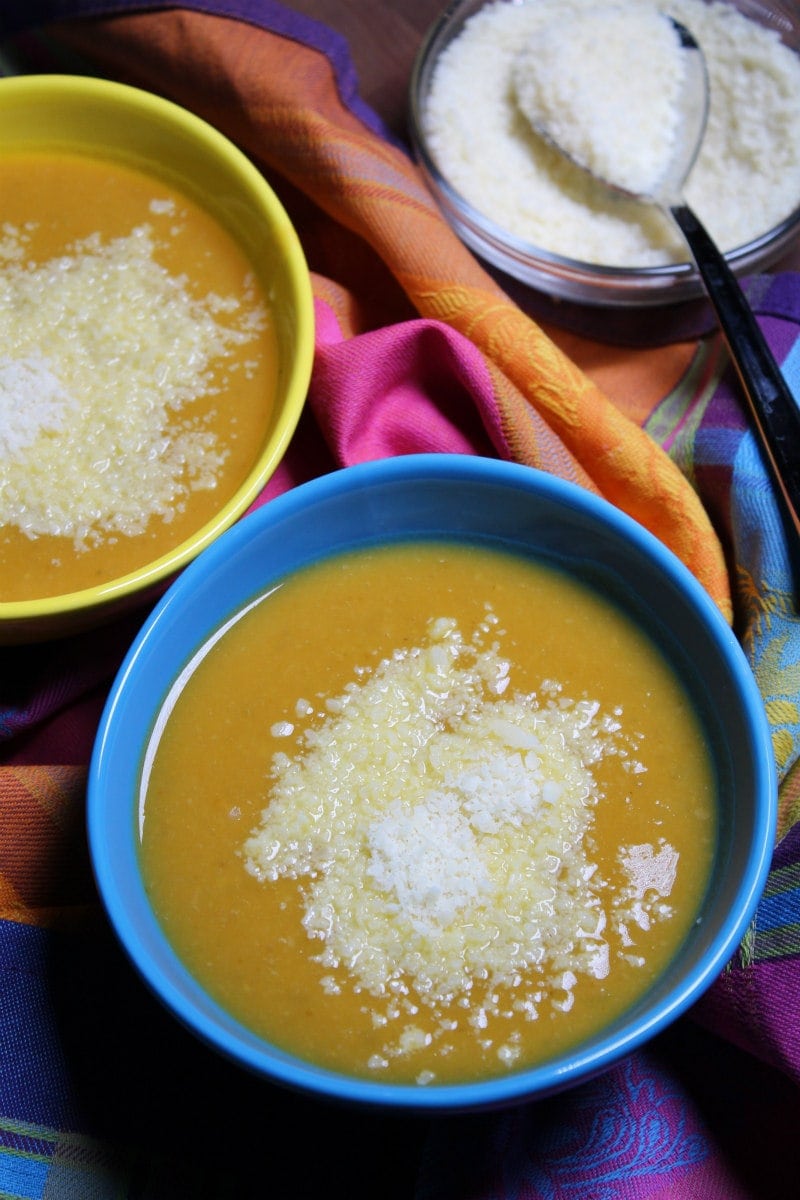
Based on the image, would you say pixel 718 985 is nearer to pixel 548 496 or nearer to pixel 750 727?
pixel 750 727

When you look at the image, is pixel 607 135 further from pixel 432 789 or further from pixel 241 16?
pixel 432 789

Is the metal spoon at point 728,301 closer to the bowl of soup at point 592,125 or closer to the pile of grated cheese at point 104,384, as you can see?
the bowl of soup at point 592,125

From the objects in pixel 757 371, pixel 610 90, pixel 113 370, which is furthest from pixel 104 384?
pixel 610 90

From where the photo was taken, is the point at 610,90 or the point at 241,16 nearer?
the point at 241,16

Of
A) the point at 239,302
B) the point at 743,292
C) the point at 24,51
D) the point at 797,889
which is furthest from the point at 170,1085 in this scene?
the point at 24,51

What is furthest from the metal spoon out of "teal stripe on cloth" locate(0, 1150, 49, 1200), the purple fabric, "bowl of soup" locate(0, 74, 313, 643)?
"teal stripe on cloth" locate(0, 1150, 49, 1200)

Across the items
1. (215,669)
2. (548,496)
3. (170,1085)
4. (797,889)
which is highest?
(548,496)
